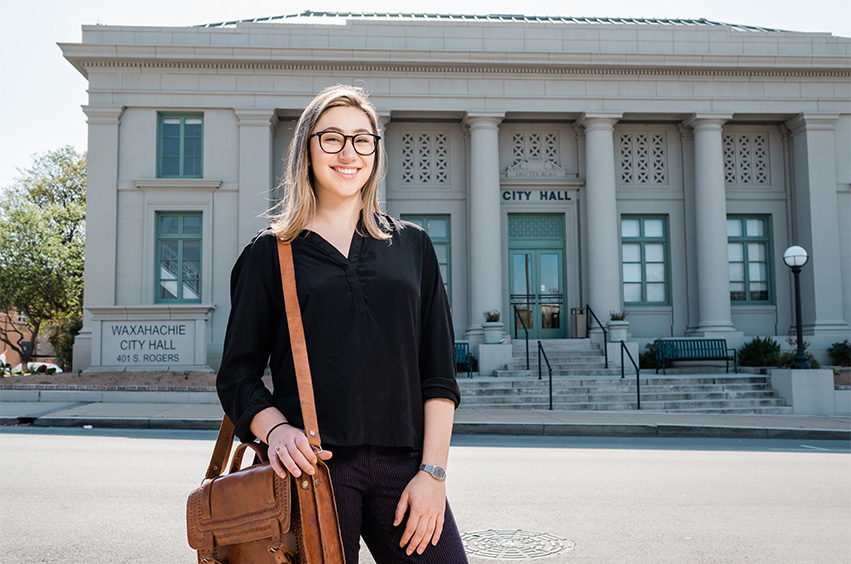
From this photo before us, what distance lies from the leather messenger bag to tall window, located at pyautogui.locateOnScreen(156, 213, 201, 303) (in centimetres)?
2065

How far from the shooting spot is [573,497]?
7.28 metres

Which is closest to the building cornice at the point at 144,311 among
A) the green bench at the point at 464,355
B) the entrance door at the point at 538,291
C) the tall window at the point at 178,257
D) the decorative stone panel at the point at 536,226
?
the tall window at the point at 178,257

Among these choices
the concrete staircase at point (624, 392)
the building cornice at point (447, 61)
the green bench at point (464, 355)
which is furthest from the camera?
the building cornice at point (447, 61)

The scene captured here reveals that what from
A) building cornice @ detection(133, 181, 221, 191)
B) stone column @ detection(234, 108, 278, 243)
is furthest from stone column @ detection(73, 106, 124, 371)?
stone column @ detection(234, 108, 278, 243)

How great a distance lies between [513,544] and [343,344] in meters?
3.79

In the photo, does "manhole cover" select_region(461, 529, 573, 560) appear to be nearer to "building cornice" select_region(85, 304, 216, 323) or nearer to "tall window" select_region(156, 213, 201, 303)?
"building cornice" select_region(85, 304, 216, 323)

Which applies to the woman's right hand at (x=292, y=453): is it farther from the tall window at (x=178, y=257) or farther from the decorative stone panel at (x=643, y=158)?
the decorative stone panel at (x=643, y=158)

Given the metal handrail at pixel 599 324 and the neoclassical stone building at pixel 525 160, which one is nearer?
the metal handrail at pixel 599 324

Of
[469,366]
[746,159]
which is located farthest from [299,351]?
[746,159]

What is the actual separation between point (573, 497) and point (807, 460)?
4.83m

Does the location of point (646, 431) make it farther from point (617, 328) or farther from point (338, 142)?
point (338, 142)

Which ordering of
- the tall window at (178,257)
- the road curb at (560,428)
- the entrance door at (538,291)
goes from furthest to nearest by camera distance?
1. the entrance door at (538,291)
2. the tall window at (178,257)
3. the road curb at (560,428)

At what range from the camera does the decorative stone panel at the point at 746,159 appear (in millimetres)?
24453

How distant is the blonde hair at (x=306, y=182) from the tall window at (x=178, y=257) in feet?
67.1
